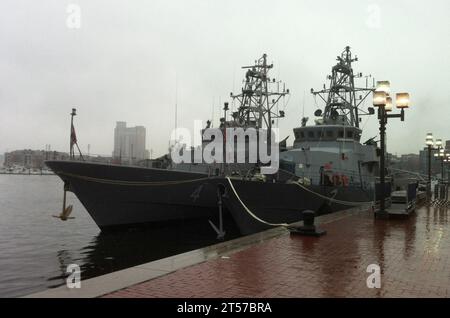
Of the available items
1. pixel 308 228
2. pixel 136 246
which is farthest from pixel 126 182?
pixel 308 228

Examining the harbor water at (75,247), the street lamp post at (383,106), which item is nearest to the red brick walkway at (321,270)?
the street lamp post at (383,106)

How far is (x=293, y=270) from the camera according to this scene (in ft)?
22.0

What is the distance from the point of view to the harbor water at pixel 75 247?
35.0 feet

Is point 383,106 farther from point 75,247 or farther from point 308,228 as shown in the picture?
point 75,247

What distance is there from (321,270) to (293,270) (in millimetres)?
439

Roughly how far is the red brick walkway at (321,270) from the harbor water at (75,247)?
4753mm

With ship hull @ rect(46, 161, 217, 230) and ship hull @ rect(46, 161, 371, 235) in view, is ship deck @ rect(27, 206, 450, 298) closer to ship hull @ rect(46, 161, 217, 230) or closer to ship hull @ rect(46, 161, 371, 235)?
ship hull @ rect(46, 161, 371, 235)

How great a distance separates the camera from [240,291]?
5.50 m

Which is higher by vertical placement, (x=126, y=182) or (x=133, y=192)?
(x=126, y=182)

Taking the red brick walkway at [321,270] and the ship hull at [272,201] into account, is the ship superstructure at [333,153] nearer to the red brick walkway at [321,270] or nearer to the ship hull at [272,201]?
the ship hull at [272,201]
